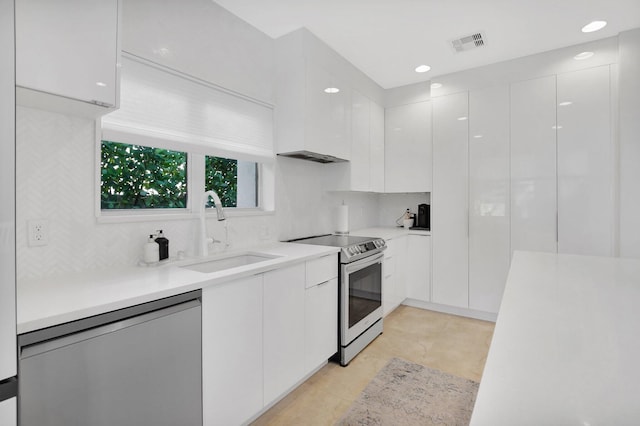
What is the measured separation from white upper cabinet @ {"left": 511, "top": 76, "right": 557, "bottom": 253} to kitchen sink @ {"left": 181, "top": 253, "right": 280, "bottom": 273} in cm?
253

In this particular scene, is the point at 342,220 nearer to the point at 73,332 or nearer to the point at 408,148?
the point at 408,148

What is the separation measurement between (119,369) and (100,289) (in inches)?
13.2

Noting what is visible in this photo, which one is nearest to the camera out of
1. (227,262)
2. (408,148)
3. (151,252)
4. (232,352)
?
(232,352)

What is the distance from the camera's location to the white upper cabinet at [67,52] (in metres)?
1.16

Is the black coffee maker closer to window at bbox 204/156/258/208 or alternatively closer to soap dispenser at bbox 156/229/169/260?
window at bbox 204/156/258/208

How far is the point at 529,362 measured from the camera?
0.66m

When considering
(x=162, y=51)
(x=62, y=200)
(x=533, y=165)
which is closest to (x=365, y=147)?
(x=533, y=165)

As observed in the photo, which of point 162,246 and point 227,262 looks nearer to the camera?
point 162,246

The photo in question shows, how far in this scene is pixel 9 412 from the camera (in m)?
0.91

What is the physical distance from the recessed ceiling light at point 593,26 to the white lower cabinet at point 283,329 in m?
2.98

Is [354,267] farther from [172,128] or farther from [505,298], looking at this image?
[172,128]

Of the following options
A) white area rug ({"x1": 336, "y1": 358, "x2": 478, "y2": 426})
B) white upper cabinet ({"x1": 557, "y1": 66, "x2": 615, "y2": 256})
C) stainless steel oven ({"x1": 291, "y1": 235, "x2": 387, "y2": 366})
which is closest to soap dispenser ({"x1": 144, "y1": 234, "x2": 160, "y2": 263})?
stainless steel oven ({"x1": 291, "y1": 235, "x2": 387, "y2": 366})

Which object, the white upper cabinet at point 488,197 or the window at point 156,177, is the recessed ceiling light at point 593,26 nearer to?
the white upper cabinet at point 488,197

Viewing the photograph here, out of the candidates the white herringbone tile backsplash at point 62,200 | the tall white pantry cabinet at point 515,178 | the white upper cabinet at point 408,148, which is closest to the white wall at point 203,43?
the white herringbone tile backsplash at point 62,200
